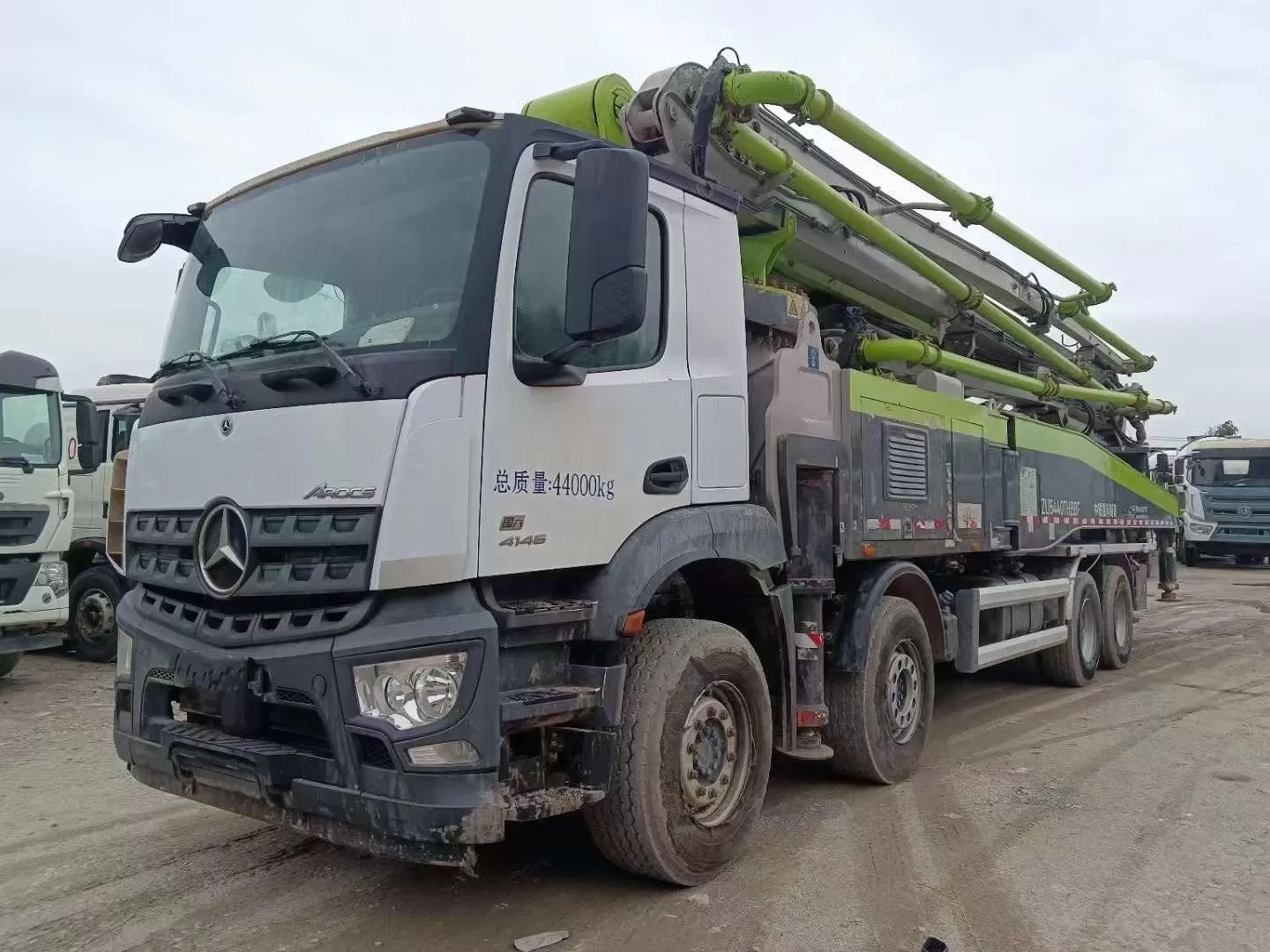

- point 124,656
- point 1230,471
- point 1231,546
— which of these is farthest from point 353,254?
point 1231,546

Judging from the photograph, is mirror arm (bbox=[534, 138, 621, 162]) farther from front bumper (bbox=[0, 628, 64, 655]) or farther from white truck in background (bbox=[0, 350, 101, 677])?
front bumper (bbox=[0, 628, 64, 655])

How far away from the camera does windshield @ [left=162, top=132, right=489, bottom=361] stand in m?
3.41

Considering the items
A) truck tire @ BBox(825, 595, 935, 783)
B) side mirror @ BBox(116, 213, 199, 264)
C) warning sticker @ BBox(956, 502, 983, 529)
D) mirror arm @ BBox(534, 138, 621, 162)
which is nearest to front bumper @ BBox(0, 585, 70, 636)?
side mirror @ BBox(116, 213, 199, 264)

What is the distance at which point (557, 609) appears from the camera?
3.41 meters

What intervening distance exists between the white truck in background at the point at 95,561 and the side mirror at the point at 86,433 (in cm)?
122

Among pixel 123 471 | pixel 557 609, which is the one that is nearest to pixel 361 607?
pixel 557 609

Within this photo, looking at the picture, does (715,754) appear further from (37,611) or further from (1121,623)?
(1121,623)

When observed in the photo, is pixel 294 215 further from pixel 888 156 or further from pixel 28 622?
pixel 28 622

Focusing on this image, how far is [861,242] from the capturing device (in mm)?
6383

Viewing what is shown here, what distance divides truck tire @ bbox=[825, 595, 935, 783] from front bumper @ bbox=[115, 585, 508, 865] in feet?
8.58

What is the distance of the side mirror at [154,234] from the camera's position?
4.47 m

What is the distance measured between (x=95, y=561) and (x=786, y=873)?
8.67 m

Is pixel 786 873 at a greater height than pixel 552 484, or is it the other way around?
pixel 552 484

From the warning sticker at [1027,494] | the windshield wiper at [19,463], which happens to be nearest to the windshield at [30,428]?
the windshield wiper at [19,463]
